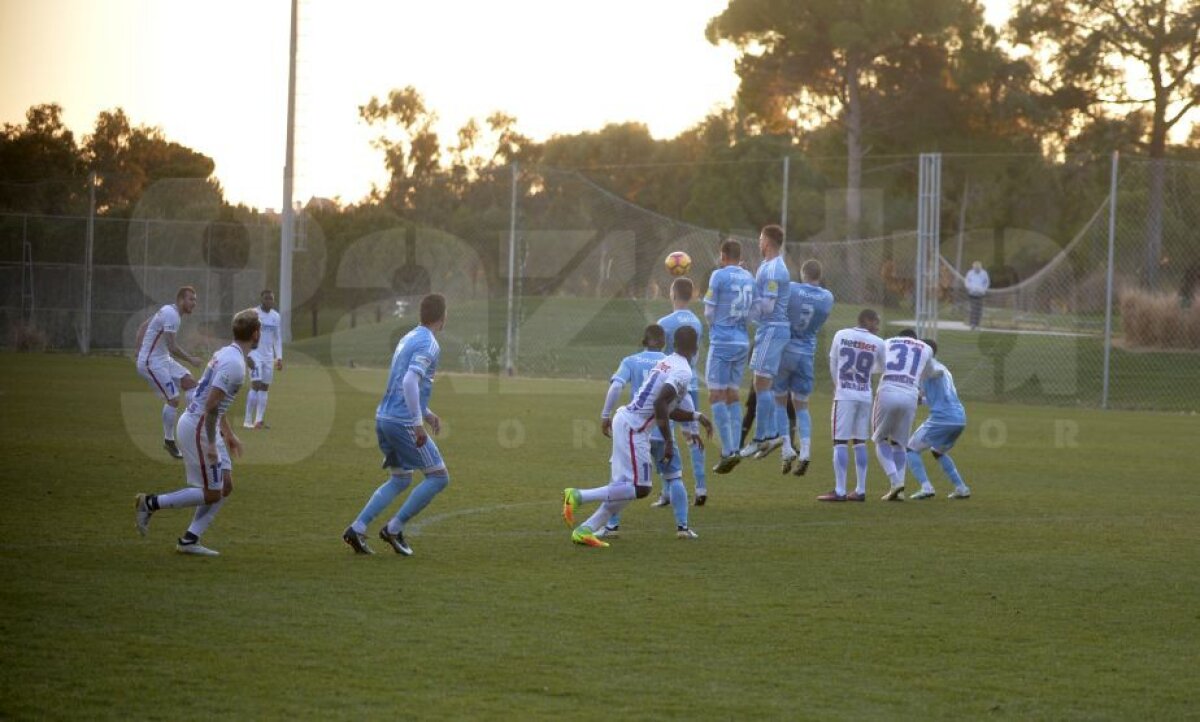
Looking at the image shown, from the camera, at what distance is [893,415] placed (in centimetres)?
1423

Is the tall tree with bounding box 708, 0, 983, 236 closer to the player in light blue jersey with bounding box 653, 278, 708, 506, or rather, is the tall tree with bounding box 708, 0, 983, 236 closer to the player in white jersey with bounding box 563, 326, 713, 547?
the player in light blue jersey with bounding box 653, 278, 708, 506

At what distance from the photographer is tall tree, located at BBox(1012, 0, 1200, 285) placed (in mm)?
40219

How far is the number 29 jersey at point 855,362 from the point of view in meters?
14.1

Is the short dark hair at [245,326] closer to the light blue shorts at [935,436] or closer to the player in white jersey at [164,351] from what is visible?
the player in white jersey at [164,351]

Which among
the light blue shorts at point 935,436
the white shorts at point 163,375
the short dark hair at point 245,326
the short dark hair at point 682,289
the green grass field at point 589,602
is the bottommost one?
the green grass field at point 589,602

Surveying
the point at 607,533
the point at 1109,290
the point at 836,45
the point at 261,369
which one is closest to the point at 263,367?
the point at 261,369

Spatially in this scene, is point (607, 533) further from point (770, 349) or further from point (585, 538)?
point (770, 349)

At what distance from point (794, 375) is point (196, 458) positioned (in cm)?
782

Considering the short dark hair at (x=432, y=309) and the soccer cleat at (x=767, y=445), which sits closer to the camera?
the short dark hair at (x=432, y=309)

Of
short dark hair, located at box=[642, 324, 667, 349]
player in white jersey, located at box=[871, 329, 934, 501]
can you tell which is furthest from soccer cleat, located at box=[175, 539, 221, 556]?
player in white jersey, located at box=[871, 329, 934, 501]

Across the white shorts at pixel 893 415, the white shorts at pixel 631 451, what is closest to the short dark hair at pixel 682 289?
the white shorts at pixel 893 415

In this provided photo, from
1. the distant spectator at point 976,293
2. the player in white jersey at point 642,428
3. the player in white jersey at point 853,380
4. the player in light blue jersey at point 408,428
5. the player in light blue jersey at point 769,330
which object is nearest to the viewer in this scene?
the player in light blue jersey at point 408,428

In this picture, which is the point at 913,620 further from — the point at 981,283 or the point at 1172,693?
the point at 981,283

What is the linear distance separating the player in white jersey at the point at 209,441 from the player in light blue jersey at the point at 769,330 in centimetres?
645
